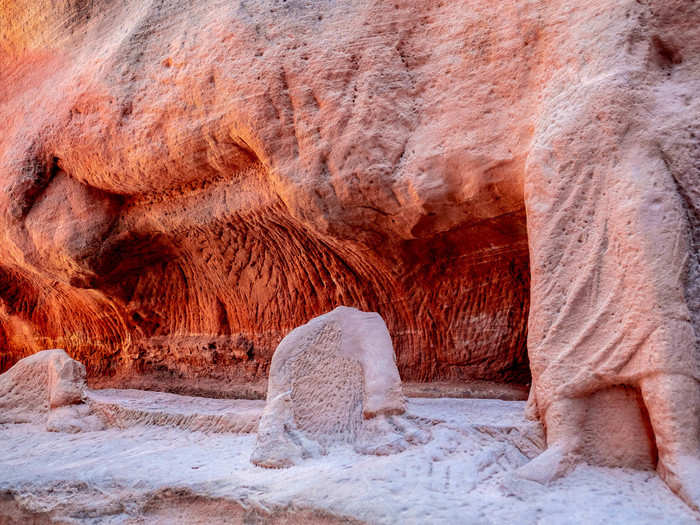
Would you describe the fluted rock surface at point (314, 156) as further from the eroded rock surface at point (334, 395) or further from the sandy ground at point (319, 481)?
the eroded rock surface at point (334, 395)

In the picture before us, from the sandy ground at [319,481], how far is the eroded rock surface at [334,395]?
10cm

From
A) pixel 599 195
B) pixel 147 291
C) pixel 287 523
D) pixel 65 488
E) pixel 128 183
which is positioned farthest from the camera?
pixel 147 291

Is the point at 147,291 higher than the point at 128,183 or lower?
lower

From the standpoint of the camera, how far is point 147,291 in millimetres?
5871

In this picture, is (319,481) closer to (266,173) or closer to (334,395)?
(334,395)

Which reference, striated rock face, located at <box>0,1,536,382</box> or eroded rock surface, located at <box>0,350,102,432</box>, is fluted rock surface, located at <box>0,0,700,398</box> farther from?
eroded rock surface, located at <box>0,350,102,432</box>

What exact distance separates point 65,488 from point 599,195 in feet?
9.21

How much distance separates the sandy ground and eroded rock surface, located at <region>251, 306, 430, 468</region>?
101 millimetres

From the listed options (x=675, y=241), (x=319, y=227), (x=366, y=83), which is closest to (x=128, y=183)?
(x=319, y=227)

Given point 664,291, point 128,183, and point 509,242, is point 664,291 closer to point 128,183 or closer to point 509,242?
point 509,242

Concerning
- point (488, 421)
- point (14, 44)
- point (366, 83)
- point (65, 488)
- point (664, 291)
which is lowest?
point (65, 488)

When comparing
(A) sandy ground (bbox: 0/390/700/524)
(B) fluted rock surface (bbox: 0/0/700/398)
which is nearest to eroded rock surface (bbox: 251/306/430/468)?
(A) sandy ground (bbox: 0/390/700/524)

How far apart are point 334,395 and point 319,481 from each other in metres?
0.68

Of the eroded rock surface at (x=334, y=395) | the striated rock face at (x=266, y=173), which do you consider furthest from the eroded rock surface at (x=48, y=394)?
the eroded rock surface at (x=334, y=395)
